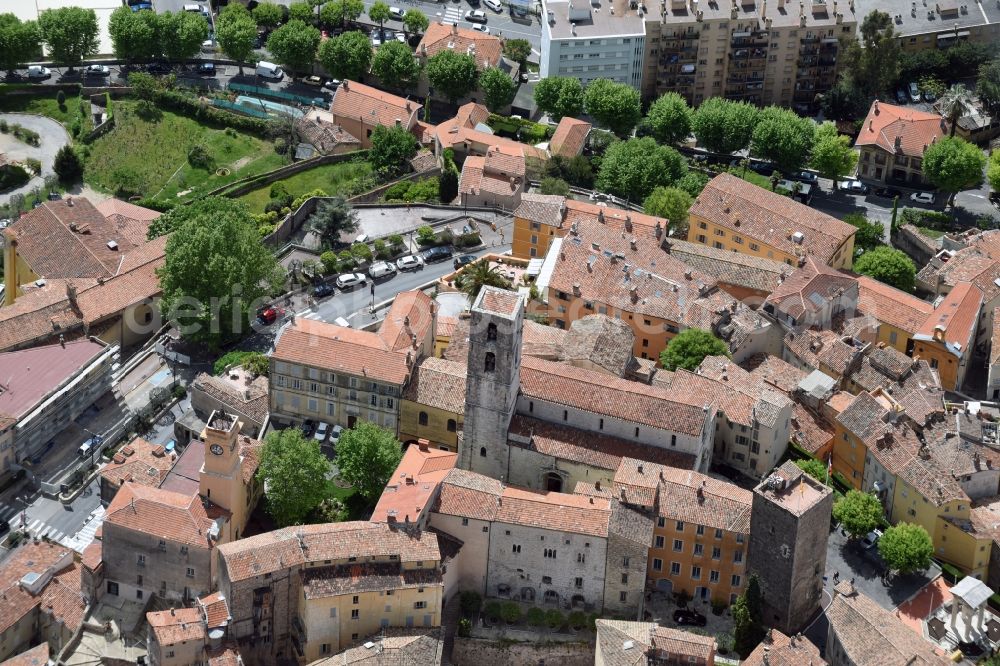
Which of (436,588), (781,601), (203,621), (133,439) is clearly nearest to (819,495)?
(781,601)

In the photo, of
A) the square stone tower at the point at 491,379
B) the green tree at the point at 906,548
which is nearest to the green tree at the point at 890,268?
the green tree at the point at 906,548

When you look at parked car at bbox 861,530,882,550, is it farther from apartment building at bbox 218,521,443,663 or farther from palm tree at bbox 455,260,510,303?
palm tree at bbox 455,260,510,303

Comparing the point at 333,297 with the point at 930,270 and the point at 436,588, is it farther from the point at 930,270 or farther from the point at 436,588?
the point at 930,270

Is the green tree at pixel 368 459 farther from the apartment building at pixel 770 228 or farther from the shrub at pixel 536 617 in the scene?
the apartment building at pixel 770 228

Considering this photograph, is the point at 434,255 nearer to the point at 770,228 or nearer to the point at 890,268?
the point at 770,228

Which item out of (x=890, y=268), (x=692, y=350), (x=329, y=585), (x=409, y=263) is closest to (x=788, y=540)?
(x=692, y=350)

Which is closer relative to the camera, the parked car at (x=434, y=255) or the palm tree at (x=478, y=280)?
the palm tree at (x=478, y=280)
